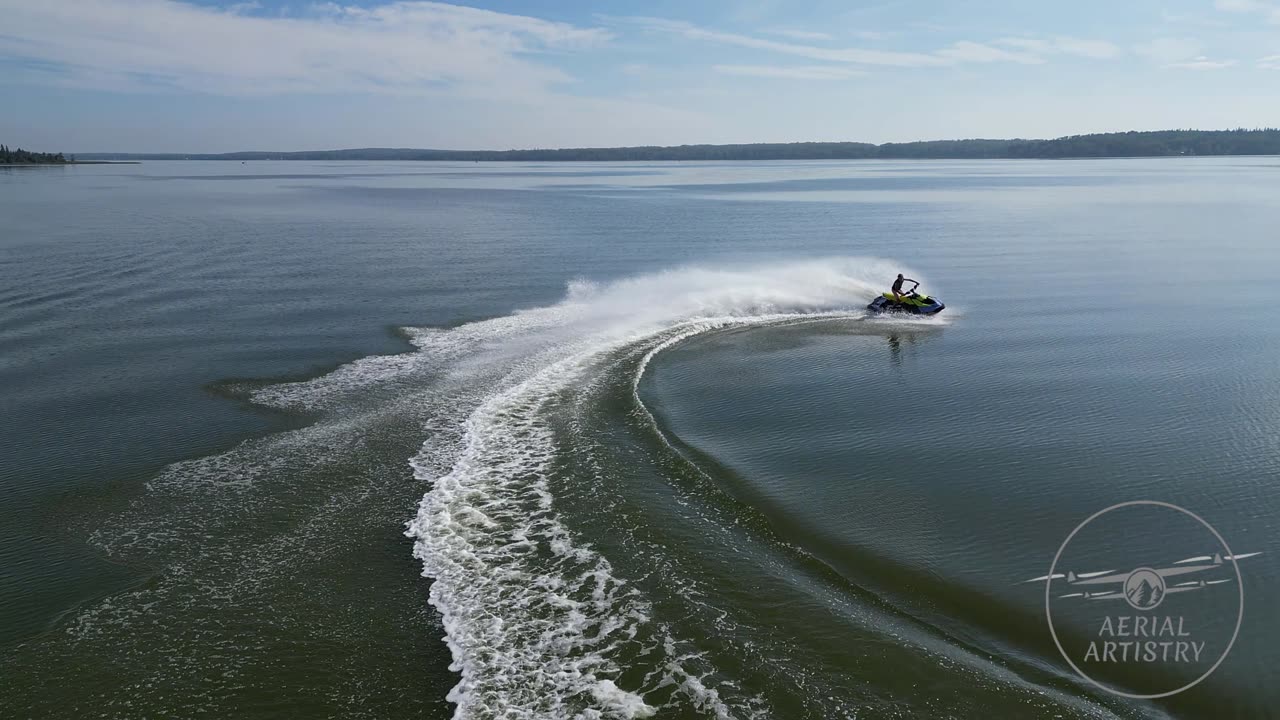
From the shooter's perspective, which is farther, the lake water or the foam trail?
the lake water

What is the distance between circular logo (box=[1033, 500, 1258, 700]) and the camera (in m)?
11.1

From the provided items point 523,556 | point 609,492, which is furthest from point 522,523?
point 609,492

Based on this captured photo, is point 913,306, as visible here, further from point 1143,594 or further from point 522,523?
point 522,523

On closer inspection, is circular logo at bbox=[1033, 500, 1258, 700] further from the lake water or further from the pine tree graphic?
the lake water

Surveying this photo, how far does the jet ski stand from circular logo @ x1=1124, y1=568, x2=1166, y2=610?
2144 centimetres

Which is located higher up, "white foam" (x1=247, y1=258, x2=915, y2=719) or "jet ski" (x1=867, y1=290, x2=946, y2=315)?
"jet ski" (x1=867, y1=290, x2=946, y2=315)

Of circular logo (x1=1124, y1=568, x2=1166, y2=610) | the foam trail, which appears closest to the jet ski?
the foam trail

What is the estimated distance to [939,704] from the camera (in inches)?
399

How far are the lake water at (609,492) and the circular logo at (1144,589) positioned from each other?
0.25 meters

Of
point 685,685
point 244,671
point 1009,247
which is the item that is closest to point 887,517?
point 685,685

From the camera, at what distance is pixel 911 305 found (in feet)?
111

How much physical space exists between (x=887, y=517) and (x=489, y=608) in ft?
25.0

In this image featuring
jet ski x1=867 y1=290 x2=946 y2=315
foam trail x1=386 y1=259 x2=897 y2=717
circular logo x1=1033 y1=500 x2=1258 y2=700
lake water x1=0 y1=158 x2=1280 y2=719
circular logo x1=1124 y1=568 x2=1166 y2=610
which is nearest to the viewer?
foam trail x1=386 y1=259 x2=897 y2=717

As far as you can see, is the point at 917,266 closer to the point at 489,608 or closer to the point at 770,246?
the point at 770,246
